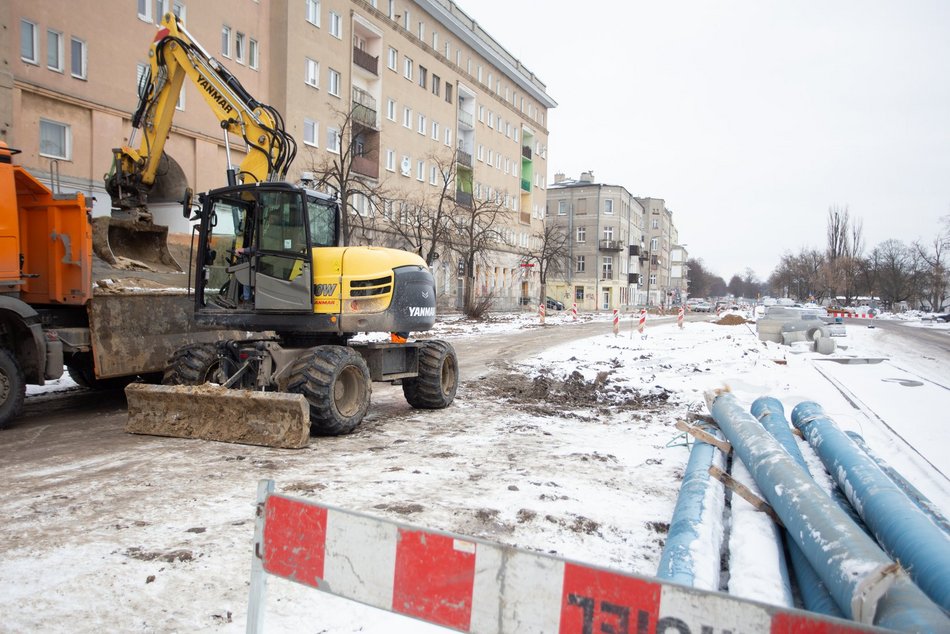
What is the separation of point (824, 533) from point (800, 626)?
2.37 m

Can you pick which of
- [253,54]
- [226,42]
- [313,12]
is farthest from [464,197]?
[226,42]

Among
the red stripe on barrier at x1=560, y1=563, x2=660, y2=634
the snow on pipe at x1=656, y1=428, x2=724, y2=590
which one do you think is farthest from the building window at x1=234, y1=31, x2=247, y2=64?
the red stripe on barrier at x1=560, y1=563, x2=660, y2=634

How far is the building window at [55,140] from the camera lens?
825 inches

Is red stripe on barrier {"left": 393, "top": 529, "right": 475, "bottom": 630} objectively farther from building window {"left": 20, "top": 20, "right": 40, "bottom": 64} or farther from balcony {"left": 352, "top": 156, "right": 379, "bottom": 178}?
balcony {"left": 352, "top": 156, "right": 379, "bottom": 178}

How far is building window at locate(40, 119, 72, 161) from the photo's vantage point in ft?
68.7

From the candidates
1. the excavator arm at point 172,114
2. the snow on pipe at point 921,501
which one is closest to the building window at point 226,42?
the excavator arm at point 172,114

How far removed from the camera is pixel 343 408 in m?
8.20

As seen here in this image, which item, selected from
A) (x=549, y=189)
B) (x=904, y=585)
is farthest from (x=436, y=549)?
(x=549, y=189)

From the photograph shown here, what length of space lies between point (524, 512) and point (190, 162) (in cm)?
2451

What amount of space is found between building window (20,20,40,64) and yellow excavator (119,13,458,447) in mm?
14905

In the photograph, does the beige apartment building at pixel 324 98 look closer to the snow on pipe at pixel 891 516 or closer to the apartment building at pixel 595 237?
the snow on pipe at pixel 891 516

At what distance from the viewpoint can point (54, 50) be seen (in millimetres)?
21141

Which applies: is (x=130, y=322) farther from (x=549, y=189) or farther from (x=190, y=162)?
(x=549, y=189)

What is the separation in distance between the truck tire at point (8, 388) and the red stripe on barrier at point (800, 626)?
28.1 ft
